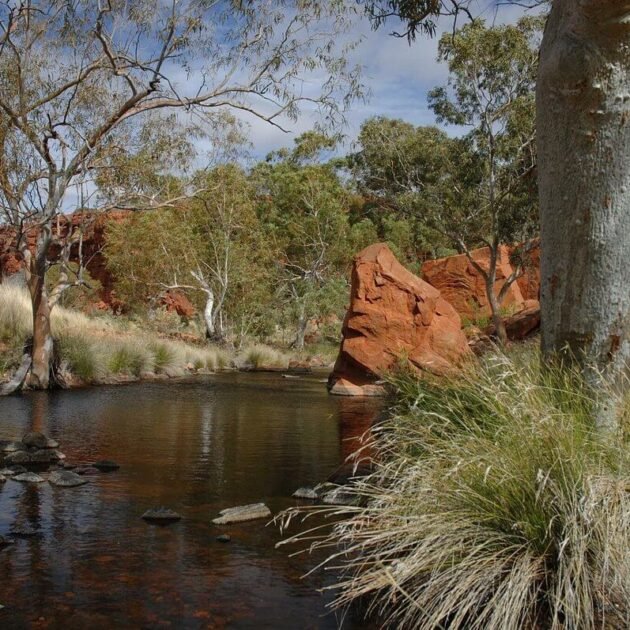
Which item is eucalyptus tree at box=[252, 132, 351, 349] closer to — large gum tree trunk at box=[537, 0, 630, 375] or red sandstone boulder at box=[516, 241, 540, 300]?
red sandstone boulder at box=[516, 241, 540, 300]

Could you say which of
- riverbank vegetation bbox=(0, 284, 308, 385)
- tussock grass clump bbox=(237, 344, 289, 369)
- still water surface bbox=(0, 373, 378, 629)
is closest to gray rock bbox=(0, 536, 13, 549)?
still water surface bbox=(0, 373, 378, 629)

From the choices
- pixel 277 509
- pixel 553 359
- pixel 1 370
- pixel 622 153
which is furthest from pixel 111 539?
pixel 1 370

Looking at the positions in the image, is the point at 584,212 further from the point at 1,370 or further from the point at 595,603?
the point at 1,370

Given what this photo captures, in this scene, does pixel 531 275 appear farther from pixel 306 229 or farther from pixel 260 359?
pixel 306 229

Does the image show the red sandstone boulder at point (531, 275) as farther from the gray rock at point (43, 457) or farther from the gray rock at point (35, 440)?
the gray rock at point (43, 457)

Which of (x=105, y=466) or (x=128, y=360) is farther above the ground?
(x=128, y=360)

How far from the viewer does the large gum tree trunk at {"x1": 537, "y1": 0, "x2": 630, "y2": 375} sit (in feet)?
12.8

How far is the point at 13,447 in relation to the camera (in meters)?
7.61

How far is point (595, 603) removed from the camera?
3.00 m

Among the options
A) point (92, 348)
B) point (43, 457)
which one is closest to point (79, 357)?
point (92, 348)

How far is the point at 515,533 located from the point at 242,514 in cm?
246

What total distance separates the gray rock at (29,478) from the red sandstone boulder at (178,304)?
32867 mm

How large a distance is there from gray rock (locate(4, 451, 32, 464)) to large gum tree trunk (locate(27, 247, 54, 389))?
7293 millimetres

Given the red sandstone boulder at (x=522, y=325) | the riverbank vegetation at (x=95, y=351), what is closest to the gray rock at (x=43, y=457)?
the riverbank vegetation at (x=95, y=351)
